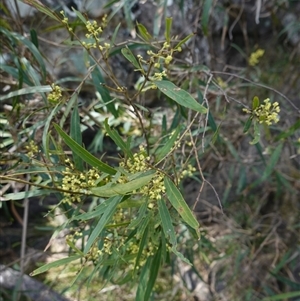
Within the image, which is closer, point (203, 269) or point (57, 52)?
point (57, 52)

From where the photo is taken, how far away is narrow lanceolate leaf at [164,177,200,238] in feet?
2.08

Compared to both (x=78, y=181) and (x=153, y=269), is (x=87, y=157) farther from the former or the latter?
(x=153, y=269)

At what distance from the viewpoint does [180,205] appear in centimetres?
65

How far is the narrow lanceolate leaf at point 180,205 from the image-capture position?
0.63 meters

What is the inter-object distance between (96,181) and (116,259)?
0.54ft

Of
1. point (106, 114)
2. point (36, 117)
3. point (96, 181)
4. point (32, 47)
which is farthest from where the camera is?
point (106, 114)

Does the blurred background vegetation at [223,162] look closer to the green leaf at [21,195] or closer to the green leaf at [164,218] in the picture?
the green leaf at [21,195]

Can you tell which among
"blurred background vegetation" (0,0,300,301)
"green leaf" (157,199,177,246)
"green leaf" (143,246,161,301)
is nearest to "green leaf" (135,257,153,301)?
"green leaf" (143,246,161,301)

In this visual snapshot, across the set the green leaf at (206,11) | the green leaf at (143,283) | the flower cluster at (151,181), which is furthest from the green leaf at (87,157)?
the green leaf at (206,11)

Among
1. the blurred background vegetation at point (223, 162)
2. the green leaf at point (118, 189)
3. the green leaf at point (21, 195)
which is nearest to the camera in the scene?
the green leaf at point (118, 189)

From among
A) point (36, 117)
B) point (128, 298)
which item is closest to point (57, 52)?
point (36, 117)

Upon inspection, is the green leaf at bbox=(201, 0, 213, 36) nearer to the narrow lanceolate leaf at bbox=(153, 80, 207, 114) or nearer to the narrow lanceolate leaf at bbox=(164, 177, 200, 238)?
the narrow lanceolate leaf at bbox=(153, 80, 207, 114)

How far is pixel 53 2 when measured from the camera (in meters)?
1.47

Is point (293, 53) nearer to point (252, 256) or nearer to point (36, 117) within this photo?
point (252, 256)
